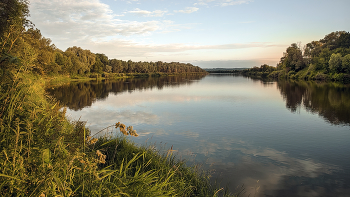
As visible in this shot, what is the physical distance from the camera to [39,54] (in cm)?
2733

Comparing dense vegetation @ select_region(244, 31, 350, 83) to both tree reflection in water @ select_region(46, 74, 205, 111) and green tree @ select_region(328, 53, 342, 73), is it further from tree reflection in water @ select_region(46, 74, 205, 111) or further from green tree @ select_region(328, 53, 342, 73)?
tree reflection in water @ select_region(46, 74, 205, 111)

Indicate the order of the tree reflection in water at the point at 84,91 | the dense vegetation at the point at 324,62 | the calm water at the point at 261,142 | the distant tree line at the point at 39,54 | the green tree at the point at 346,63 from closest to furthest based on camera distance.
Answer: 1. the distant tree line at the point at 39,54
2. the calm water at the point at 261,142
3. the tree reflection in water at the point at 84,91
4. the green tree at the point at 346,63
5. the dense vegetation at the point at 324,62

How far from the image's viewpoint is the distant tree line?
2.88 metres

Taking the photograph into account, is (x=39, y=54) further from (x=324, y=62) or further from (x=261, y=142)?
(x=324, y=62)

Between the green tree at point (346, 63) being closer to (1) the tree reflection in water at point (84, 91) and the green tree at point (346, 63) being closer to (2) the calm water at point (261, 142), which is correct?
(2) the calm water at point (261, 142)

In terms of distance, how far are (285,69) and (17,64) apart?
102 meters

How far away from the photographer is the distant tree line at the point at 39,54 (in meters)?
2.88

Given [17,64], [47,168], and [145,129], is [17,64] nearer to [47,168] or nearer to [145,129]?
[47,168]

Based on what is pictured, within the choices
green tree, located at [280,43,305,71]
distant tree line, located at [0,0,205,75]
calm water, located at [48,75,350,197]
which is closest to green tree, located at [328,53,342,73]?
green tree, located at [280,43,305,71]

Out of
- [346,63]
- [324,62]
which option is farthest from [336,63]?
[324,62]

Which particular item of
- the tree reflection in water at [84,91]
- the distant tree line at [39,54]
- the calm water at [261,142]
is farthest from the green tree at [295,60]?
the distant tree line at [39,54]

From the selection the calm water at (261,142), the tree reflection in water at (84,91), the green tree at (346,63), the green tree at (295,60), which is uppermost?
the green tree at (295,60)

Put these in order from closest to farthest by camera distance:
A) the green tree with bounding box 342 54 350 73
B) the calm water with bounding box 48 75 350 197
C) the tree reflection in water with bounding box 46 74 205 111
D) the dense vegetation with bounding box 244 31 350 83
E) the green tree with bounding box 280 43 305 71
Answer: the calm water with bounding box 48 75 350 197 < the tree reflection in water with bounding box 46 74 205 111 < the green tree with bounding box 342 54 350 73 < the dense vegetation with bounding box 244 31 350 83 < the green tree with bounding box 280 43 305 71

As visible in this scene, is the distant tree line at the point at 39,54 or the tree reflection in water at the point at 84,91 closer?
the distant tree line at the point at 39,54
